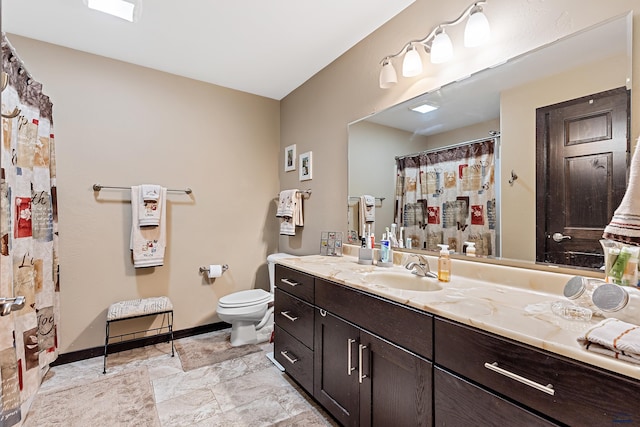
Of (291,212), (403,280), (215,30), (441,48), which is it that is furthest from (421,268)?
(215,30)

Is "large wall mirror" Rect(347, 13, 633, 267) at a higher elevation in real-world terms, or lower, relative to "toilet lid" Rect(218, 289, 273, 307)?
higher

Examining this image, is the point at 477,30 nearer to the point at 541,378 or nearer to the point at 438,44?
the point at 438,44

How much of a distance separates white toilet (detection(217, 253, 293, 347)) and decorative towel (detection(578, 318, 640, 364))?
1.96 m

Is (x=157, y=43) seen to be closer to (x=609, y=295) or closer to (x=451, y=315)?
(x=451, y=315)

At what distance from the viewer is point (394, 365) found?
1.20m

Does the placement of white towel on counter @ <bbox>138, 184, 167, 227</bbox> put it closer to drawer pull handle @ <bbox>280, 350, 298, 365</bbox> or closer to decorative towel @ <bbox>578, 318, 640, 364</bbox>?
drawer pull handle @ <bbox>280, 350, 298, 365</bbox>

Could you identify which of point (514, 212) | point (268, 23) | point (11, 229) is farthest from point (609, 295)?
point (11, 229)

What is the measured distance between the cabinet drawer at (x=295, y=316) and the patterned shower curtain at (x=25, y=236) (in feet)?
4.28

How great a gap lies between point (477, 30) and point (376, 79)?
0.74m

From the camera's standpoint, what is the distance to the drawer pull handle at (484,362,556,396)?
770 mm

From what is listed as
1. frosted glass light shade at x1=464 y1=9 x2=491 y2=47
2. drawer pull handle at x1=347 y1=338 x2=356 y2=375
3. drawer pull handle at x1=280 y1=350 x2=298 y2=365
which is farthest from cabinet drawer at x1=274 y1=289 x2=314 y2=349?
frosted glass light shade at x1=464 y1=9 x2=491 y2=47

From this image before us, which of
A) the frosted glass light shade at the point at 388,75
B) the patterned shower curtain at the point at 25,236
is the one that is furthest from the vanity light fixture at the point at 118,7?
the frosted glass light shade at the point at 388,75

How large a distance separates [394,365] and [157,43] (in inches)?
103

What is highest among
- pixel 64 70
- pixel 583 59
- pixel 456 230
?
pixel 64 70
